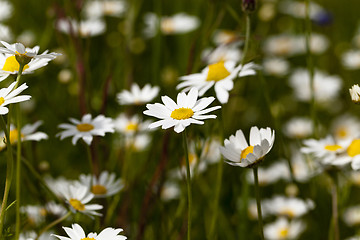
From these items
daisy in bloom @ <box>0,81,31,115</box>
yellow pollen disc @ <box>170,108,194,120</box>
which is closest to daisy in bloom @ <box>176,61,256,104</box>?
yellow pollen disc @ <box>170,108,194,120</box>

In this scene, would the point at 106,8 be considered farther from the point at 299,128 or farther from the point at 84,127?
the point at 84,127

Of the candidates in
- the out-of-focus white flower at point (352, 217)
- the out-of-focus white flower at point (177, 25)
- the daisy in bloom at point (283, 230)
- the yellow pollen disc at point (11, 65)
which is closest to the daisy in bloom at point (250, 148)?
the yellow pollen disc at point (11, 65)

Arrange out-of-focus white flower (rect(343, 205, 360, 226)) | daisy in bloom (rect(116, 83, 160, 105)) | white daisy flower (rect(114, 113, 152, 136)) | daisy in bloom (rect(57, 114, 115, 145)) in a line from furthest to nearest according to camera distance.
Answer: white daisy flower (rect(114, 113, 152, 136)), out-of-focus white flower (rect(343, 205, 360, 226)), daisy in bloom (rect(116, 83, 160, 105)), daisy in bloom (rect(57, 114, 115, 145))

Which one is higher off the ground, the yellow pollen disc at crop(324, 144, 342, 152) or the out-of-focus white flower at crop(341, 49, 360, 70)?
the out-of-focus white flower at crop(341, 49, 360, 70)

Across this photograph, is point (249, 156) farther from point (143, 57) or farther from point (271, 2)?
point (271, 2)

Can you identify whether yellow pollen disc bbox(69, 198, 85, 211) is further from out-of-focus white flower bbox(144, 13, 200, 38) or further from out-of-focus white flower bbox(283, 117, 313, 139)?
out-of-focus white flower bbox(144, 13, 200, 38)

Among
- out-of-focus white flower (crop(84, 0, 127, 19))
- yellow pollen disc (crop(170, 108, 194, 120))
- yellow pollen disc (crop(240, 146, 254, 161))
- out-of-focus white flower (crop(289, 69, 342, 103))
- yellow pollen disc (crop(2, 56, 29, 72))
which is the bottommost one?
out-of-focus white flower (crop(289, 69, 342, 103))
